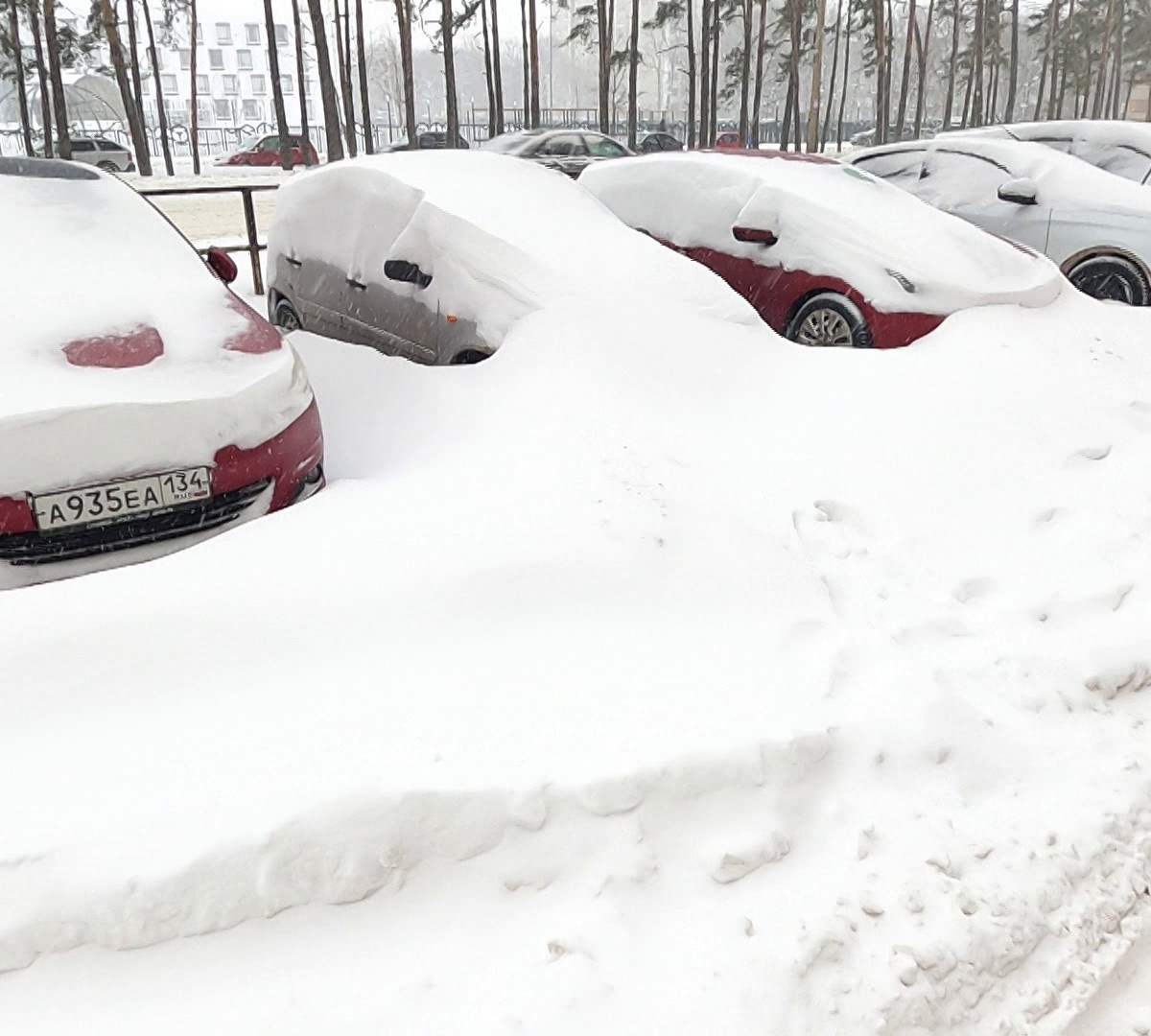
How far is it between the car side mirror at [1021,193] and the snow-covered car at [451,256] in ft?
11.9

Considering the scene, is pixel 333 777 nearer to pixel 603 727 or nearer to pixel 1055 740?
pixel 603 727

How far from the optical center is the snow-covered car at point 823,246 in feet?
16.9

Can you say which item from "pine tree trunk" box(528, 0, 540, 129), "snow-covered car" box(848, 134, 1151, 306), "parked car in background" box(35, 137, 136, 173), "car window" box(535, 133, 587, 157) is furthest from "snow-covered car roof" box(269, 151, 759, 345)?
"parked car in background" box(35, 137, 136, 173)

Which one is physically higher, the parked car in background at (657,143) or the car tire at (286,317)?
the car tire at (286,317)

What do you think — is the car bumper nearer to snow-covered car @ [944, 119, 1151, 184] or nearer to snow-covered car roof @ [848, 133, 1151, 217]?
snow-covered car roof @ [848, 133, 1151, 217]

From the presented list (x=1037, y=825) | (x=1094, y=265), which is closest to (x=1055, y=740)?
(x=1037, y=825)

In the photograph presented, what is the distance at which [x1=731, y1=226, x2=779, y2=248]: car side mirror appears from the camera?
5.65 metres

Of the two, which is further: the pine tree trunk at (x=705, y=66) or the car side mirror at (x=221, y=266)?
the pine tree trunk at (x=705, y=66)

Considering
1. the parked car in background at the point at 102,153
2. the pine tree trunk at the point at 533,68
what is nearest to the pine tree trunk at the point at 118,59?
the parked car in background at the point at 102,153

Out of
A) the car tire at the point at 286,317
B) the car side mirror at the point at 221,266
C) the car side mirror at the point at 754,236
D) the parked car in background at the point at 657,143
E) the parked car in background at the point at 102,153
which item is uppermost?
the car side mirror at the point at 221,266

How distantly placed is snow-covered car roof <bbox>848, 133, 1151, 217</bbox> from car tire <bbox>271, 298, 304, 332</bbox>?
216 inches

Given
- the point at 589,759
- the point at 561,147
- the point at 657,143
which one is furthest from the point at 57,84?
the point at 589,759

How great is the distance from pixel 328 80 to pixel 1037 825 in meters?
22.2

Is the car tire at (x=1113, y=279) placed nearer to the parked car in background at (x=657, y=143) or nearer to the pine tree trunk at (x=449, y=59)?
the parked car in background at (x=657, y=143)
